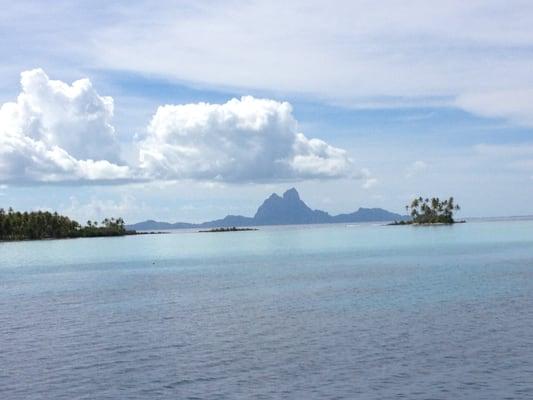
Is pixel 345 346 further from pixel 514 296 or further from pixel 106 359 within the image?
pixel 514 296

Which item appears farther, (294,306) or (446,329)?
(294,306)

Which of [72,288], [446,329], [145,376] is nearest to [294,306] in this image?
[446,329]

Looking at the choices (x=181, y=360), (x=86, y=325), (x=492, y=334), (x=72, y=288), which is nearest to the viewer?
(x=181, y=360)

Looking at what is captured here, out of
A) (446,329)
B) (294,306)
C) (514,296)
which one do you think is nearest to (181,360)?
(446,329)

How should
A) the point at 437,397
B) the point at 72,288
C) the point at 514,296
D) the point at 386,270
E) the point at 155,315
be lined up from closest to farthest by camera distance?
1. the point at 437,397
2. the point at 155,315
3. the point at 514,296
4. the point at 72,288
5. the point at 386,270

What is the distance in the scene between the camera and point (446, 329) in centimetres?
5116

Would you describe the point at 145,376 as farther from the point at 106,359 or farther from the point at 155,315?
the point at 155,315

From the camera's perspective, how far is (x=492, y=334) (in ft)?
159

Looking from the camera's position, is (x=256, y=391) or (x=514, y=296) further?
(x=514, y=296)

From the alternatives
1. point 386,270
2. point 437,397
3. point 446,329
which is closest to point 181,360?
point 437,397

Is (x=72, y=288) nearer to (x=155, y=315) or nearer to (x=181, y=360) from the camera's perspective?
(x=155, y=315)

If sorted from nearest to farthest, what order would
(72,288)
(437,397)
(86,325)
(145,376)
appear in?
(437,397) < (145,376) < (86,325) < (72,288)

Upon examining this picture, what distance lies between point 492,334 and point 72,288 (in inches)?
2590

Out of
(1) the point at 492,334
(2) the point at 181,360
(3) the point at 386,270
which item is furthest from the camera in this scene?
(3) the point at 386,270
